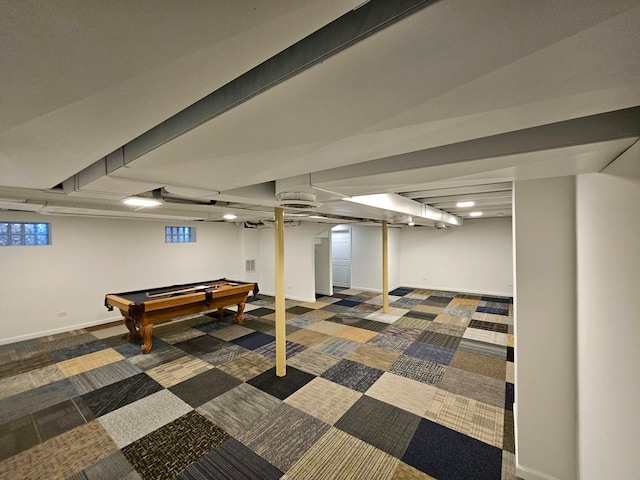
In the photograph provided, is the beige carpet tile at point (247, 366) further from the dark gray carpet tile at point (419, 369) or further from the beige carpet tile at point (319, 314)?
the beige carpet tile at point (319, 314)

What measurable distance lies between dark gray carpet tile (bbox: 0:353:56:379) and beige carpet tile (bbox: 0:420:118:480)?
2.13m

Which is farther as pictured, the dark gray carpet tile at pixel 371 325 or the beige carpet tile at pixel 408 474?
the dark gray carpet tile at pixel 371 325

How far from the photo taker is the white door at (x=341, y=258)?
412 inches

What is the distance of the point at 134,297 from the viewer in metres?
5.05

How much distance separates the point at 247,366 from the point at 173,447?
1.50 meters

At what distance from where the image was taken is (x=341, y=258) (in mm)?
10727

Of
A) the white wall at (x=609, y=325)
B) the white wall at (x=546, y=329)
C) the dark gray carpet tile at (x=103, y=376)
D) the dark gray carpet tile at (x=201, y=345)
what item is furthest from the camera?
the dark gray carpet tile at (x=201, y=345)

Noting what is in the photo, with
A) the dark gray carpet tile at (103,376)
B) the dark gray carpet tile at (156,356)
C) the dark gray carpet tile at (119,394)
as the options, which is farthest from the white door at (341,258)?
the dark gray carpet tile at (119,394)

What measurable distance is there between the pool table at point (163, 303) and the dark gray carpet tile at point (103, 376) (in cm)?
48

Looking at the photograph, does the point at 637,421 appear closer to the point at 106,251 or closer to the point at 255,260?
the point at 106,251

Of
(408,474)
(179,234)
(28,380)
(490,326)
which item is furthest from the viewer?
(179,234)

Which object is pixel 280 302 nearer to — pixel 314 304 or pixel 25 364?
pixel 25 364

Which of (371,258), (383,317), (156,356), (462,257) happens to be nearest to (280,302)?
(156,356)

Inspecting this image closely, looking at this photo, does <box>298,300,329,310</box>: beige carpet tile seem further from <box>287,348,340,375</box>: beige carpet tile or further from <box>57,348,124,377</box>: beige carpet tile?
<box>57,348,124,377</box>: beige carpet tile
